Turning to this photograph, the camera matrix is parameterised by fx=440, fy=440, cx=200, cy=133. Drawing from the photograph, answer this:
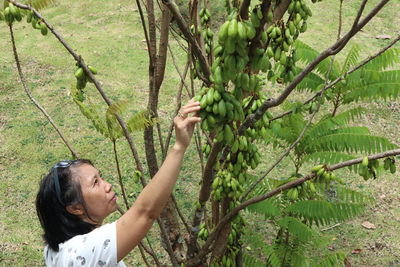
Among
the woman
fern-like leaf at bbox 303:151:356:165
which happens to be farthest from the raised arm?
fern-like leaf at bbox 303:151:356:165

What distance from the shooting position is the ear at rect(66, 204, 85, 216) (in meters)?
1.98

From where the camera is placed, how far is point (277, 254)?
3.57 meters

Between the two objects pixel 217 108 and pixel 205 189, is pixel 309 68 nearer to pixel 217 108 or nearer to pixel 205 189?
pixel 217 108

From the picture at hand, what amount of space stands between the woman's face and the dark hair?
0.03 metres

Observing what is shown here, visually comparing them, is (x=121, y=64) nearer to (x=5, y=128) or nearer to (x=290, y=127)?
(x=5, y=128)

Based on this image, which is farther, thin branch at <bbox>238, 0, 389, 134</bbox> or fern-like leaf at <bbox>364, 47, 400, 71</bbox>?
fern-like leaf at <bbox>364, 47, 400, 71</bbox>

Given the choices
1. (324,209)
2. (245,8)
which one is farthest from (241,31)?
(324,209)

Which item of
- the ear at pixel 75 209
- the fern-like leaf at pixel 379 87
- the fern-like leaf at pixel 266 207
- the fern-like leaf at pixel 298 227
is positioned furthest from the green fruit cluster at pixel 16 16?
the fern-like leaf at pixel 379 87

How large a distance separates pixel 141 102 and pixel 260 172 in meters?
2.24

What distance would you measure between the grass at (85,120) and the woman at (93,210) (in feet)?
4.10

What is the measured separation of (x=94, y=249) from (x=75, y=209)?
1.02ft

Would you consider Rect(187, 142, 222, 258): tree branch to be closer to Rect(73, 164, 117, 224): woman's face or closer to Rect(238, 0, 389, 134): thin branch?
Rect(238, 0, 389, 134): thin branch

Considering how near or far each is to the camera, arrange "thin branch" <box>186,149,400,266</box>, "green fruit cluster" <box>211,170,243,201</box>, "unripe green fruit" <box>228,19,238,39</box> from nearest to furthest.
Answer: "unripe green fruit" <box>228,19,238,39</box>
"thin branch" <box>186,149,400,266</box>
"green fruit cluster" <box>211,170,243,201</box>

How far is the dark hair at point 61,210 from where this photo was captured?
77.9 inches
